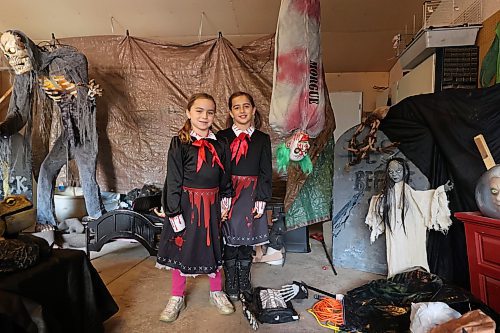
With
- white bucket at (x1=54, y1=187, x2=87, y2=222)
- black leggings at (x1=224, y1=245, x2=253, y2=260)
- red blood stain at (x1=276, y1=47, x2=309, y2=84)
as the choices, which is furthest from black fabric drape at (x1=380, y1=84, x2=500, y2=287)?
white bucket at (x1=54, y1=187, x2=87, y2=222)

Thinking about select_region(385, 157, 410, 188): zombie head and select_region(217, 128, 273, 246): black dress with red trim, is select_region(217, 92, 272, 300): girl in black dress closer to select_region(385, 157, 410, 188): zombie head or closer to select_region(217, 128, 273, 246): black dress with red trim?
select_region(217, 128, 273, 246): black dress with red trim

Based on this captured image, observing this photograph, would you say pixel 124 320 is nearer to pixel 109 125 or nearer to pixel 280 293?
pixel 280 293

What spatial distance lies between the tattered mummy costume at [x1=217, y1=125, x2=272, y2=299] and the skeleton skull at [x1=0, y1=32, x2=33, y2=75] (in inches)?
62.9

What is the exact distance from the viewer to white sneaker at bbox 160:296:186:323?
68.7 inches

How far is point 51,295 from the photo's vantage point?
51.4 inches

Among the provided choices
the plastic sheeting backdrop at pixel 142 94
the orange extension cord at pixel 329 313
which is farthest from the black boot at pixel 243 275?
the plastic sheeting backdrop at pixel 142 94

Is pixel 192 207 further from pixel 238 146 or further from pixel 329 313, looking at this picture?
pixel 329 313

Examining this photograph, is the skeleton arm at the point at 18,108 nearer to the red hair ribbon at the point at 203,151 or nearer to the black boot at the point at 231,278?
the red hair ribbon at the point at 203,151

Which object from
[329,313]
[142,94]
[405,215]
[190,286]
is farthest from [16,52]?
[405,215]

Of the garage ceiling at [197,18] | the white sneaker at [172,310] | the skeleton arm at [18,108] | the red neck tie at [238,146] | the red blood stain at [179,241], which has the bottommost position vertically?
the white sneaker at [172,310]

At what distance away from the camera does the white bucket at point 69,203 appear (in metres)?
3.58

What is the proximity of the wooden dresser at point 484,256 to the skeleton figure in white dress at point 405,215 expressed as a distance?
38cm

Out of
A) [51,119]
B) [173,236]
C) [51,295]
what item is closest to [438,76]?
[173,236]

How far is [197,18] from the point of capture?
158 inches
